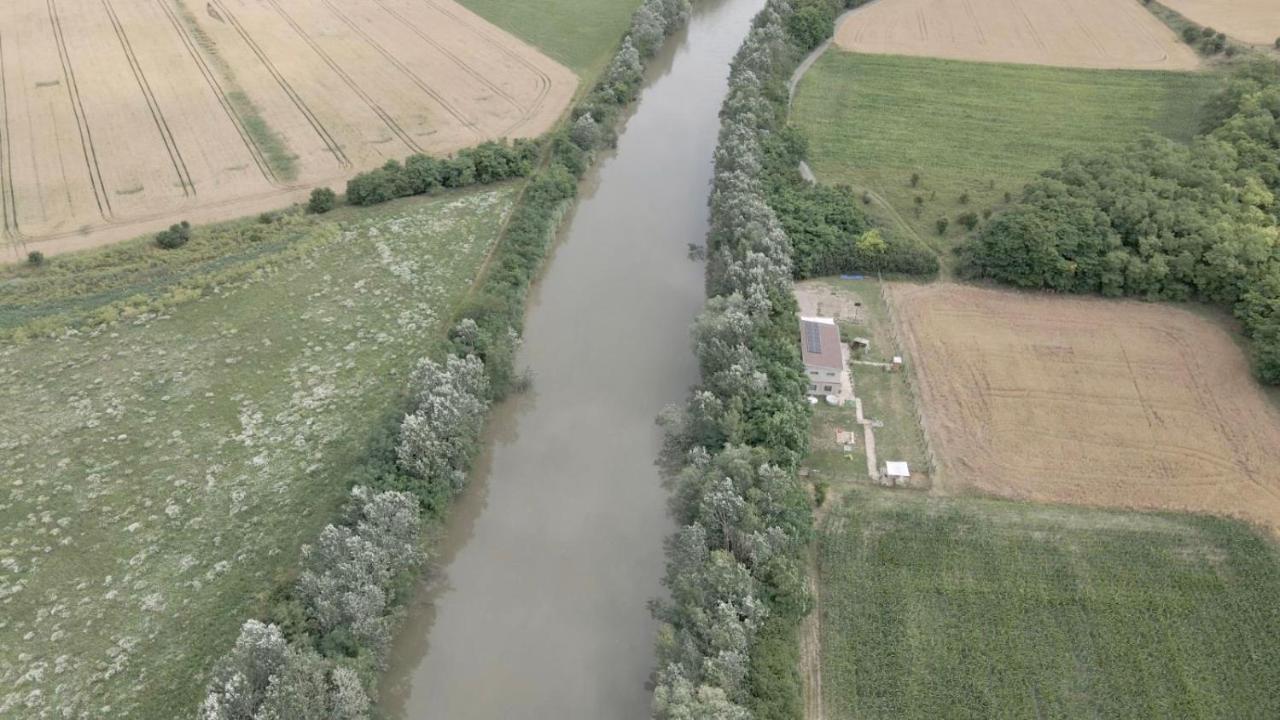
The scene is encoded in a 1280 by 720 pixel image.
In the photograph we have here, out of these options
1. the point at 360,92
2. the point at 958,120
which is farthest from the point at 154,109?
the point at 958,120

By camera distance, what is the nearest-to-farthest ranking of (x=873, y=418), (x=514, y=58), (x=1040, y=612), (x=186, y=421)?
(x=1040, y=612) < (x=186, y=421) < (x=873, y=418) < (x=514, y=58)

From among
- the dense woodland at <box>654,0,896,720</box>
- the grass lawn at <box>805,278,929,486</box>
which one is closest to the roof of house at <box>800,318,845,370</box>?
the dense woodland at <box>654,0,896,720</box>

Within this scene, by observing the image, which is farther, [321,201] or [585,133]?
[585,133]

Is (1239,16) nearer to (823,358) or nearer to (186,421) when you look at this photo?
(823,358)

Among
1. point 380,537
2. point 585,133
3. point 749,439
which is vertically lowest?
point 380,537

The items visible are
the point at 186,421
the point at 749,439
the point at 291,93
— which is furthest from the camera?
the point at 291,93

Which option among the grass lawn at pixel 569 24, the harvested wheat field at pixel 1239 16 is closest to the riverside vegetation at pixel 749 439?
the grass lawn at pixel 569 24

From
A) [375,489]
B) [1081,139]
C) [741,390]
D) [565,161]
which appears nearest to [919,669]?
[741,390]
